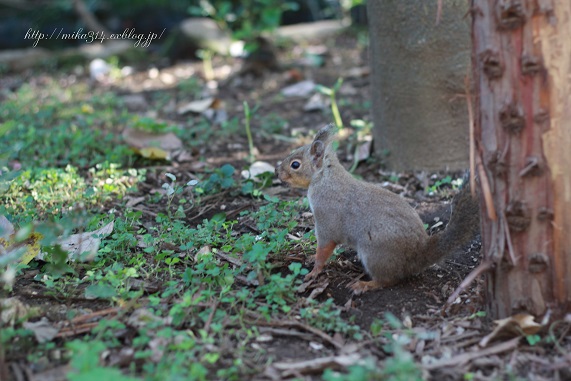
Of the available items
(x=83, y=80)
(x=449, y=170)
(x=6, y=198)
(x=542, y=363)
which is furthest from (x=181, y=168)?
(x=83, y=80)

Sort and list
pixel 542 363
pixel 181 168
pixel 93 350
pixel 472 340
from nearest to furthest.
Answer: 1. pixel 93 350
2. pixel 542 363
3. pixel 472 340
4. pixel 181 168

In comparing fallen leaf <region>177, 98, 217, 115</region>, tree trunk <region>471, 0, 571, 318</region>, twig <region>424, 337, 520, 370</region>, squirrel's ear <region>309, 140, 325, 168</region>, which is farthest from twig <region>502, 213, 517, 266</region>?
fallen leaf <region>177, 98, 217, 115</region>

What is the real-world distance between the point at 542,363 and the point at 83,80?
9.16 m

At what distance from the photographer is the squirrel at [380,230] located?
3850mm

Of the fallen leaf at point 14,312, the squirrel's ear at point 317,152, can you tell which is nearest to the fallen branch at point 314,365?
the fallen leaf at point 14,312

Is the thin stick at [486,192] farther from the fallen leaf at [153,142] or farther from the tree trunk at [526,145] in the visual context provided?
the fallen leaf at [153,142]

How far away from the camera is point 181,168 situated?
6.32 metres

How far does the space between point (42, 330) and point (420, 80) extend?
3771mm

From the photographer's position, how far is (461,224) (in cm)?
381

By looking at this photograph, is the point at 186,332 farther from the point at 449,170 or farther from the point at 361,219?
the point at 449,170

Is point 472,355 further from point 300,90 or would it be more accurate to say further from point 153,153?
point 300,90

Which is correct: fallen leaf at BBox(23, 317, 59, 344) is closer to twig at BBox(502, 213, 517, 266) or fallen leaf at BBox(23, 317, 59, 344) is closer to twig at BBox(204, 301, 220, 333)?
twig at BBox(204, 301, 220, 333)

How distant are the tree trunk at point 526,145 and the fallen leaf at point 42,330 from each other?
215 cm

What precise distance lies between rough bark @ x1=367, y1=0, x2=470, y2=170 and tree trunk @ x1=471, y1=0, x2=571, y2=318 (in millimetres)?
2568
